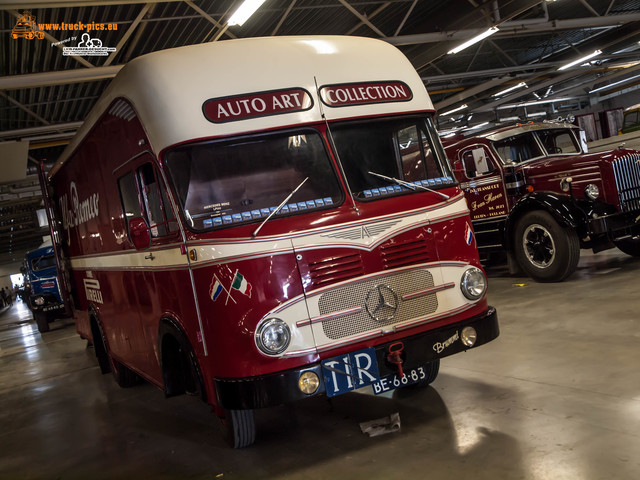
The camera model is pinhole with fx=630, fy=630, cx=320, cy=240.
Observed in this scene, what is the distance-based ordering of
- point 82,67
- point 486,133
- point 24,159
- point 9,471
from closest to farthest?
point 9,471, point 486,133, point 82,67, point 24,159

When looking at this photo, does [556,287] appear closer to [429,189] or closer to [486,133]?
[486,133]

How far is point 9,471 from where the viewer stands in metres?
5.16

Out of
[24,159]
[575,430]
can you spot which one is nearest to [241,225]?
[575,430]

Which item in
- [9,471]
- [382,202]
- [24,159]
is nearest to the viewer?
[382,202]

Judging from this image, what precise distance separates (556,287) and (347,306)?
5.68 metres

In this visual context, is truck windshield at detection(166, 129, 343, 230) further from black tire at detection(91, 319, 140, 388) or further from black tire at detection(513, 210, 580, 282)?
black tire at detection(513, 210, 580, 282)

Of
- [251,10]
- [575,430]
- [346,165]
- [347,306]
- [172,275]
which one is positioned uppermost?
[251,10]

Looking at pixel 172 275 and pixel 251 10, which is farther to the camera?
pixel 251 10

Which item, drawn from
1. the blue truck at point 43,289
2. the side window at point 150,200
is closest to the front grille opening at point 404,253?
the side window at point 150,200

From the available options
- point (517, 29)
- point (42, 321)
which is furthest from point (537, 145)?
point (42, 321)

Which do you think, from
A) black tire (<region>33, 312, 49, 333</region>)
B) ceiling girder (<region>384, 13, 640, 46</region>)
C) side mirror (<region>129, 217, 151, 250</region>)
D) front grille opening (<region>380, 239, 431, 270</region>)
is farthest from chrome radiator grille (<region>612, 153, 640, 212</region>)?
black tire (<region>33, 312, 49, 333</region>)

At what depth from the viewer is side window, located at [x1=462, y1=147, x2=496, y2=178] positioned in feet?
30.9

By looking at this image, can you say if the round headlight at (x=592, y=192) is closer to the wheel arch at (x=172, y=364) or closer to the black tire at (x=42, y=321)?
the wheel arch at (x=172, y=364)

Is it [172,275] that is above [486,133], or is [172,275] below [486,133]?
below
